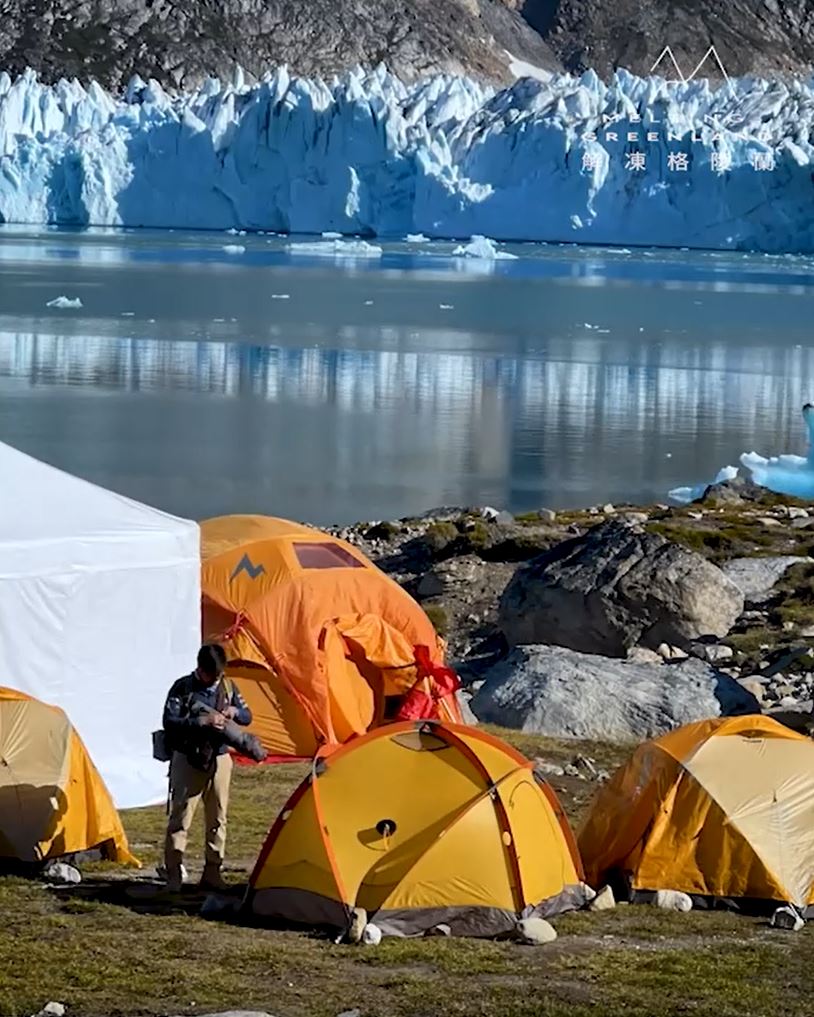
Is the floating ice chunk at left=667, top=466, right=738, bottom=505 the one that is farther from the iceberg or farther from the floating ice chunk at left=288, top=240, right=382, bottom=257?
the floating ice chunk at left=288, top=240, right=382, bottom=257

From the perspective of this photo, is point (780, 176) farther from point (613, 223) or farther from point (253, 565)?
point (253, 565)

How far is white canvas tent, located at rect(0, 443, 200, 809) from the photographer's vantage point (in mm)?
9289

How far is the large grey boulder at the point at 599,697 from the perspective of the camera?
11.7 metres

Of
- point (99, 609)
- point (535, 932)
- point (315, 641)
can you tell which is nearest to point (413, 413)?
point (315, 641)

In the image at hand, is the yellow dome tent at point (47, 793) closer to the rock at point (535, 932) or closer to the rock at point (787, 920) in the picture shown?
the rock at point (535, 932)

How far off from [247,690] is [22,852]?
3698 millimetres

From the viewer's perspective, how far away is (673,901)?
7.45 metres

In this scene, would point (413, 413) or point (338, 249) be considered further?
point (338, 249)

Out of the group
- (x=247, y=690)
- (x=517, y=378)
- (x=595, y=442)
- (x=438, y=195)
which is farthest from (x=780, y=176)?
(x=247, y=690)

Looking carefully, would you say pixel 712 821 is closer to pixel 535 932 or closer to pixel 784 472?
pixel 535 932

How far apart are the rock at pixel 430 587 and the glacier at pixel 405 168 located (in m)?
61.7

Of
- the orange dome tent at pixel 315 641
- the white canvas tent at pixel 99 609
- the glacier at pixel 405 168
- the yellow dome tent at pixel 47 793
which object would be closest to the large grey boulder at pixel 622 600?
the orange dome tent at pixel 315 641

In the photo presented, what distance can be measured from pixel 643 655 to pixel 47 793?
7078mm

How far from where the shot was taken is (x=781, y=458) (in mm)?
28109
